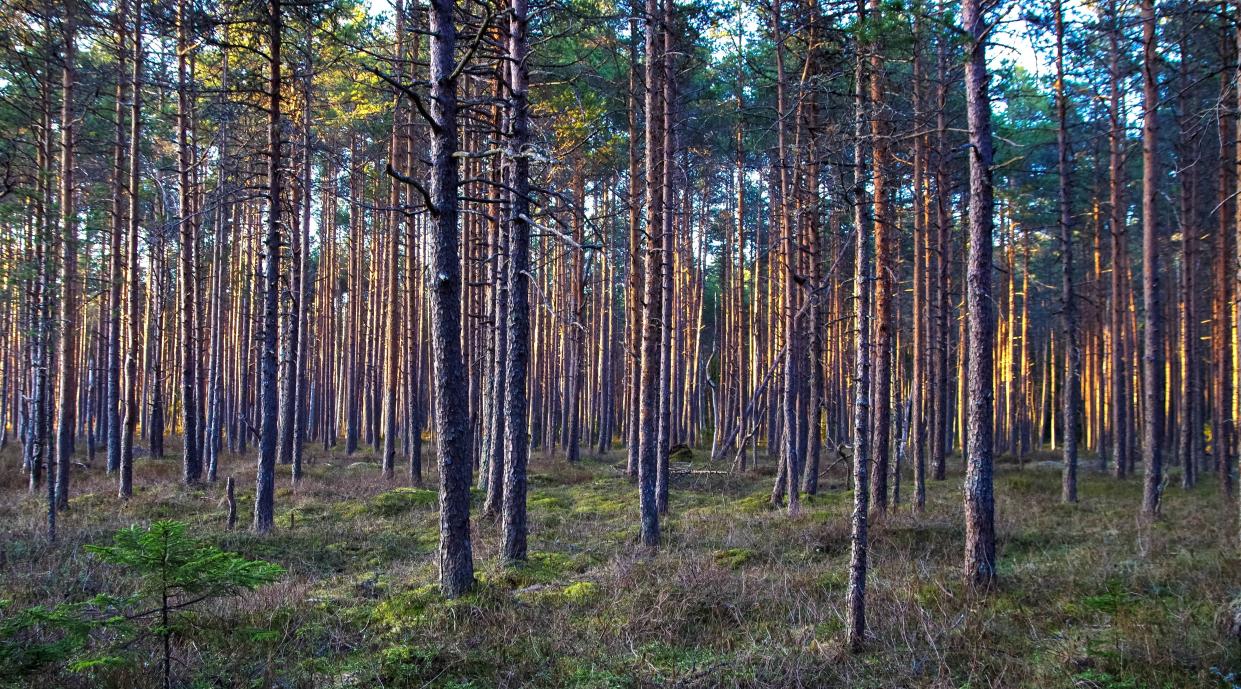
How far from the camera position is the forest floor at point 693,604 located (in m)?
5.39

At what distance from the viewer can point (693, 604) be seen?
6.82 metres

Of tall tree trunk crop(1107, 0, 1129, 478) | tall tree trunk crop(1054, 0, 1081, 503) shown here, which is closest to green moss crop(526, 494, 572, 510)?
tall tree trunk crop(1054, 0, 1081, 503)

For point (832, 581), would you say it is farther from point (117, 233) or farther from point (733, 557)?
point (117, 233)

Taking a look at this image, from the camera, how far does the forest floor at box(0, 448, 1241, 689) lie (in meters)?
5.39

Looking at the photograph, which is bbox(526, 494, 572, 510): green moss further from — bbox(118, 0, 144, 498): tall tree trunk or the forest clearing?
bbox(118, 0, 144, 498): tall tree trunk

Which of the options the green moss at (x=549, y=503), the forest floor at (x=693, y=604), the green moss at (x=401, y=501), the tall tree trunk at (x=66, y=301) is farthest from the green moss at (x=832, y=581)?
the tall tree trunk at (x=66, y=301)

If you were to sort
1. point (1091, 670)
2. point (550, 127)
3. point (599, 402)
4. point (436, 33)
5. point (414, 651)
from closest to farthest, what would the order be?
point (1091, 670) → point (414, 651) → point (436, 33) → point (550, 127) → point (599, 402)

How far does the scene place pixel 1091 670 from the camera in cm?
519

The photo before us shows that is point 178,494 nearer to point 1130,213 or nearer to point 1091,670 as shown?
point 1091,670

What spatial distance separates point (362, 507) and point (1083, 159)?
2559cm

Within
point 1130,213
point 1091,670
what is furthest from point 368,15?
point 1130,213

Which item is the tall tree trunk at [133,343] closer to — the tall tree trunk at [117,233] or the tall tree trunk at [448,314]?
the tall tree trunk at [117,233]

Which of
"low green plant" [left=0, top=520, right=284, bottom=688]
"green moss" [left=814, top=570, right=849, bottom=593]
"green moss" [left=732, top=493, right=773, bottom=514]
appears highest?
"low green plant" [left=0, top=520, right=284, bottom=688]

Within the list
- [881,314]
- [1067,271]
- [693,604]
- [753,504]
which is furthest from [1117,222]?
[693,604]
